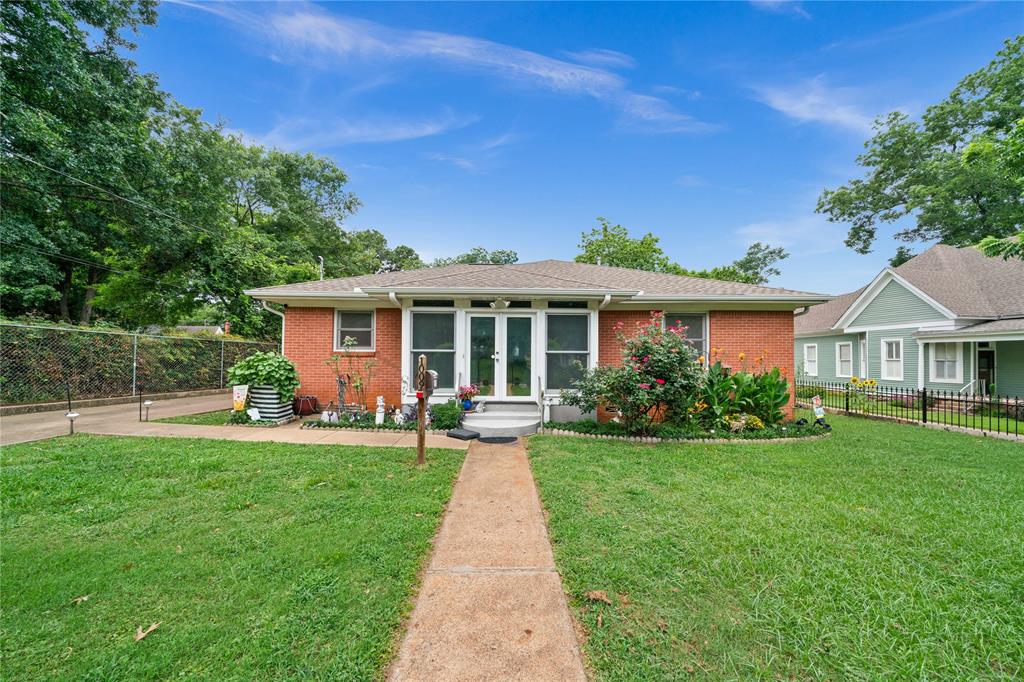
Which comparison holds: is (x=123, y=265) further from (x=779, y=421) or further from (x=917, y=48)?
(x=917, y=48)

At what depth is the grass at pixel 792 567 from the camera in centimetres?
193

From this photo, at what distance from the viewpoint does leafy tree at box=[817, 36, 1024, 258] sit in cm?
1808

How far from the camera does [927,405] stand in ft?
40.2

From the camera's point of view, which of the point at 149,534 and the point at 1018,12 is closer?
the point at 149,534

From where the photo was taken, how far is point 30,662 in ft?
5.97

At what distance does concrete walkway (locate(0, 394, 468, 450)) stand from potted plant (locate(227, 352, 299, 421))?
48 centimetres

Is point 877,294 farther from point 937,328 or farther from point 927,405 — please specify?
point 927,405

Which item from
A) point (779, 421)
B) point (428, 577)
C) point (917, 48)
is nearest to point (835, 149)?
point (917, 48)

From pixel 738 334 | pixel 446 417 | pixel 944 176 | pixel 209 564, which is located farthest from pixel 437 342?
pixel 944 176

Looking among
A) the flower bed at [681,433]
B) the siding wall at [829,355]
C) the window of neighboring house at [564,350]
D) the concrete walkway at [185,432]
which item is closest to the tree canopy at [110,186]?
the concrete walkway at [185,432]

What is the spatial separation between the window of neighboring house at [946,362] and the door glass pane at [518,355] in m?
16.0

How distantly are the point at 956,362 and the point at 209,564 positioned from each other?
68.3 ft

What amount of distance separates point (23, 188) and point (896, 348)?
30.1 meters

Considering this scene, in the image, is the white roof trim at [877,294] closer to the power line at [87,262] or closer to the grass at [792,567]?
the grass at [792,567]
